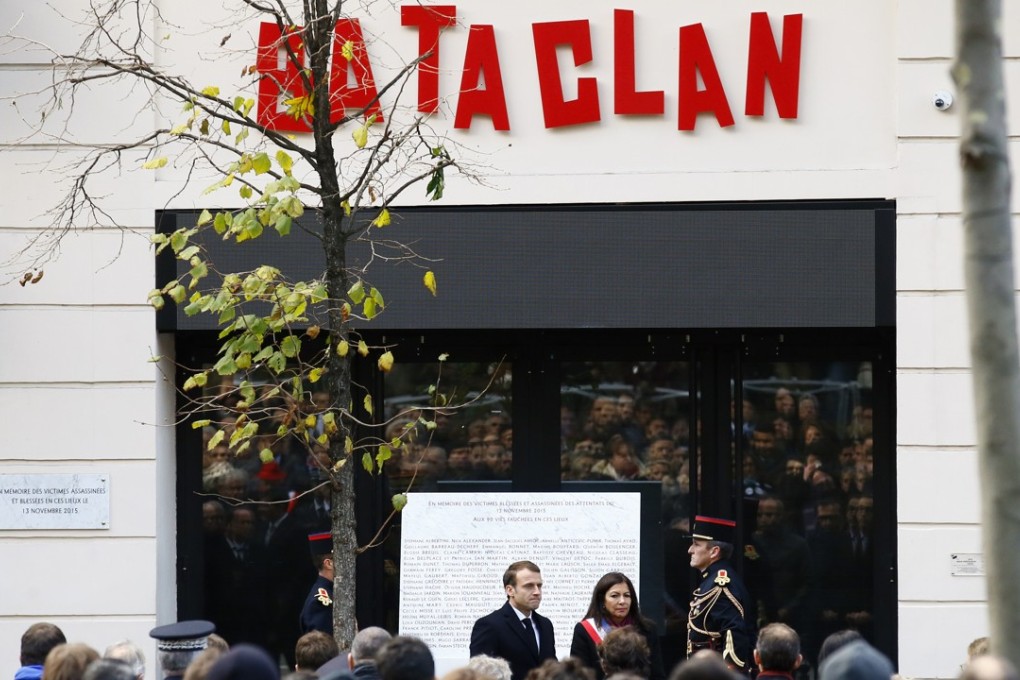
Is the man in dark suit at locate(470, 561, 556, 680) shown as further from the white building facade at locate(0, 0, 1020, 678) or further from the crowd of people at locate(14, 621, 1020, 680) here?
the white building facade at locate(0, 0, 1020, 678)

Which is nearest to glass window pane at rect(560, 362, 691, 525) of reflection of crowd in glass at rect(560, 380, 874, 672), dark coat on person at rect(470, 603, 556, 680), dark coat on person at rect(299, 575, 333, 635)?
reflection of crowd in glass at rect(560, 380, 874, 672)

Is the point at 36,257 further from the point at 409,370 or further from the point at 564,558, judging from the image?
the point at 564,558

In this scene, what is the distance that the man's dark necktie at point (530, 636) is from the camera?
30.3ft

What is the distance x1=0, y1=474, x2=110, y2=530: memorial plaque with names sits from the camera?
10297 mm

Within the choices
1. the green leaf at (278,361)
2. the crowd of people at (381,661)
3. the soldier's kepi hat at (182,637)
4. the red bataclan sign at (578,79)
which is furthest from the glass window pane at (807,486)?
the soldier's kepi hat at (182,637)

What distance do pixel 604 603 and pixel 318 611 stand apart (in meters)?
1.88

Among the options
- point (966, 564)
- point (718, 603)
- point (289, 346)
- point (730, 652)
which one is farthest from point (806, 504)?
point (289, 346)

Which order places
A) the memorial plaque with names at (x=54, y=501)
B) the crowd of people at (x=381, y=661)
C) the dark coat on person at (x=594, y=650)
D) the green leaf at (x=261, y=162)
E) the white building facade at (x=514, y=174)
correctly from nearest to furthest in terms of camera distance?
the crowd of people at (x=381, y=661) < the green leaf at (x=261, y=162) < the dark coat on person at (x=594, y=650) < the white building facade at (x=514, y=174) < the memorial plaque with names at (x=54, y=501)

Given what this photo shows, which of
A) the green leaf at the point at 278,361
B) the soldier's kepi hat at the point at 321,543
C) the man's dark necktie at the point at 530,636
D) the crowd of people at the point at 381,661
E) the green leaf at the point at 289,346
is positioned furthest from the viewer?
the soldier's kepi hat at the point at 321,543

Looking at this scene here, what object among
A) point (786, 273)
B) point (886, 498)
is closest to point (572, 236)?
point (786, 273)

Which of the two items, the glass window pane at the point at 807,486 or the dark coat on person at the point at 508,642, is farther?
the glass window pane at the point at 807,486

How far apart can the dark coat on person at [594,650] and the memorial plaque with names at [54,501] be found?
11.3 ft

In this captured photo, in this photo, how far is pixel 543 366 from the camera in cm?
1062

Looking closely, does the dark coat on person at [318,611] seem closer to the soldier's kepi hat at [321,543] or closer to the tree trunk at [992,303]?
the soldier's kepi hat at [321,543]
